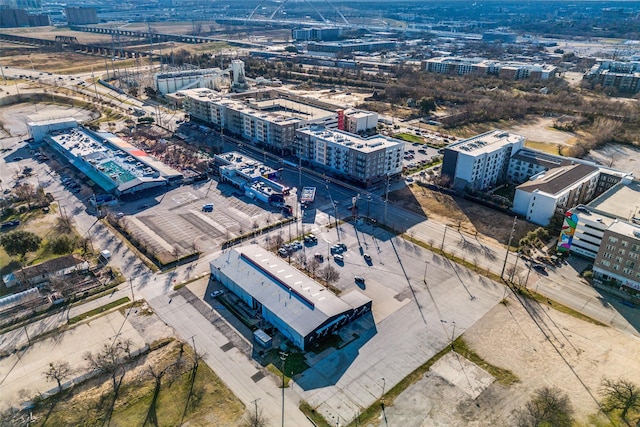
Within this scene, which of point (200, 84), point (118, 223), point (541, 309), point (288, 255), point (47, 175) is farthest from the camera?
point (200, 84)

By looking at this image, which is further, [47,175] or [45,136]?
[45,136]

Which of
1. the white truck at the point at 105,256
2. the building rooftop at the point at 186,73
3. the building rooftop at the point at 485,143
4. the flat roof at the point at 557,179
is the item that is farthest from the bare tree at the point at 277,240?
the building rooftop at the point at 186,73

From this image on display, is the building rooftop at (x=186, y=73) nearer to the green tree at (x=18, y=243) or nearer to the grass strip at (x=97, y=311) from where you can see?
the green tree at (x=18, y=243)

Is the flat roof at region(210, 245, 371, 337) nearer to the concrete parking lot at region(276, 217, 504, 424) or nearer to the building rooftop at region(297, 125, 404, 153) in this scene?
the concrete parking lot at region(276, 217, 504, 424)

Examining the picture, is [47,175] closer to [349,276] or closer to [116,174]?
[116,174]

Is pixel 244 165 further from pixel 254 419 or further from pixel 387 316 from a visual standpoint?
pixel 254 419

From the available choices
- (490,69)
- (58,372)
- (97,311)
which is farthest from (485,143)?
(490,69)

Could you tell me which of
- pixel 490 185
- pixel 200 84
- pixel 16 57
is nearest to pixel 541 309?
pixel 490 185
